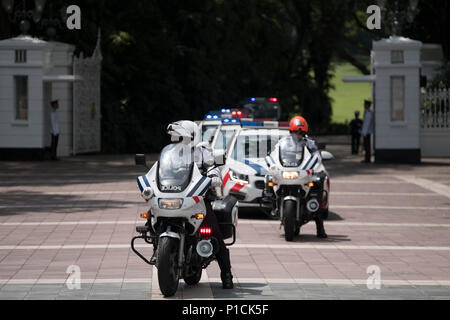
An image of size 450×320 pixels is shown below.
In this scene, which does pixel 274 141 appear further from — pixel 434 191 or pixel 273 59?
pixel 273 59

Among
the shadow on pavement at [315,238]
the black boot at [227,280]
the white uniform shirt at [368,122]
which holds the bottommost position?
the shadow on pavement at [315,238]

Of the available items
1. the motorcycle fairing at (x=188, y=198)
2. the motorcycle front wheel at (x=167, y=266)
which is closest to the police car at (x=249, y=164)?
the motorcycle fairing at (x=188, y=198)

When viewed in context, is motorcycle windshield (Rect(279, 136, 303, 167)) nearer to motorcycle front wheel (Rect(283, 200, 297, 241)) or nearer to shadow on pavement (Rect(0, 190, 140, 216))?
motorcycle front wheel (Rect(283, 200, 297, 241))

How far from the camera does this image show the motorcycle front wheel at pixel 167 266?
32.7ft

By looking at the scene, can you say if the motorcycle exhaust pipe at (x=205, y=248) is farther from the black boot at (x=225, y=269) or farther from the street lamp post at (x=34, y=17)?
the street lamp post at (x=34, y=17)

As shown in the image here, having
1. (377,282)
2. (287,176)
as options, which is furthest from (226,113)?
(377,282)

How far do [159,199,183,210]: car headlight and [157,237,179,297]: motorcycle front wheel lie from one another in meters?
0.31

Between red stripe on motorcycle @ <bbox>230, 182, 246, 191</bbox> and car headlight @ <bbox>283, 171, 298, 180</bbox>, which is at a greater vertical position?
car headlight @ <bbox>283, 171, 298, 180</bbox>

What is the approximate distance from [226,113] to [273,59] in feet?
80.9

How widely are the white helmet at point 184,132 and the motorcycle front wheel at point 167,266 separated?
3.49 feet

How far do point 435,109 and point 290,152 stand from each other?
61.5 ft

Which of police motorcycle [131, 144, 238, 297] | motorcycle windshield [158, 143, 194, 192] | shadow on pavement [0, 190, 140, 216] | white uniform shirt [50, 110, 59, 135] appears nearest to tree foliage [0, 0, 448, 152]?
white uniform shirt [50, 110, 59, 135]

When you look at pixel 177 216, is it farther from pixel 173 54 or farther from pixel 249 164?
pixel 173 54

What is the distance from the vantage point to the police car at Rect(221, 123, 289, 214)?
18219 millimetres
